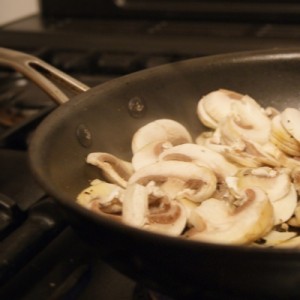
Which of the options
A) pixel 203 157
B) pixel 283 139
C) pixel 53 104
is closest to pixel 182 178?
pixel 203 157

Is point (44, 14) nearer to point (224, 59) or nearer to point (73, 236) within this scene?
point (224, 59)

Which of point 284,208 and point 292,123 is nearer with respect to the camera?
point 284,208

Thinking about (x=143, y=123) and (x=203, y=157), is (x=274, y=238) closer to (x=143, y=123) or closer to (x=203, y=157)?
(x=203, y=157)

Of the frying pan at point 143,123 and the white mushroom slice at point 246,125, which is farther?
the white mushroom slice at point 246,125

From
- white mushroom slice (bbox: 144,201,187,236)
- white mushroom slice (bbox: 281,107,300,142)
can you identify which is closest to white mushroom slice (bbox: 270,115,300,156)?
white mushroom slice (bbox: 281,107,300,142)

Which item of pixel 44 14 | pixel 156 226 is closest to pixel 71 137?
pixel 156 226

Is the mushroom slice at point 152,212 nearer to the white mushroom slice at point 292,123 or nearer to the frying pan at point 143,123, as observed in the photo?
the frying pan at point 143,123

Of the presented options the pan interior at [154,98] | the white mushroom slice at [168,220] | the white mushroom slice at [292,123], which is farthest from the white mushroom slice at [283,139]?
the white mushroom slice at [168,220]

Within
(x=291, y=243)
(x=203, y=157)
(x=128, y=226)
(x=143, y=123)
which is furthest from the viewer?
(x=143, y=123)
